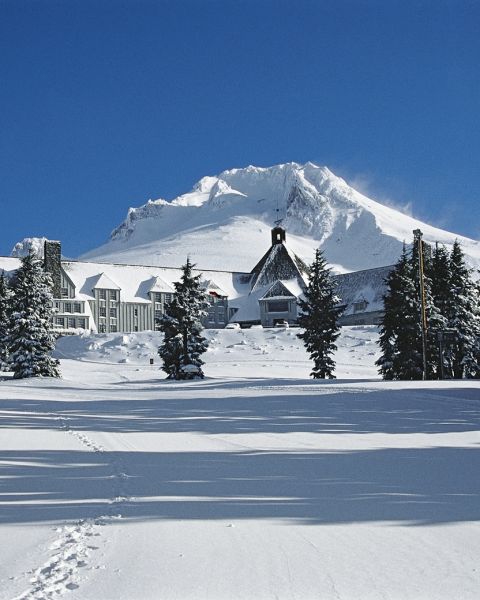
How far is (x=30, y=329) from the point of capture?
1726 inches

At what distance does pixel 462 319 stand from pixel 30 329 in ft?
90.6

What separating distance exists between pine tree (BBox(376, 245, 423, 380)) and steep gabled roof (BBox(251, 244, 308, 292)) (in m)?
50.6

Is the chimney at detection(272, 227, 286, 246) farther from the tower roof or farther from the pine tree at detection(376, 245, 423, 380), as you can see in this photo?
the pine tree at detection(376, 245, 423, 380)

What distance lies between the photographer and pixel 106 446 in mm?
12430

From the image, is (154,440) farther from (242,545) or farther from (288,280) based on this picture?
(288,280)

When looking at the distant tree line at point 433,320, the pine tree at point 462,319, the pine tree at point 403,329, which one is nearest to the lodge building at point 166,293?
the distant tree line at point 433,320

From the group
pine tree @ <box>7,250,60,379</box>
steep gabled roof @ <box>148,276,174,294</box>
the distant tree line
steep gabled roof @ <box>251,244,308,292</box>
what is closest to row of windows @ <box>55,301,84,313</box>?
Answer: steep gabled roof @ <box>148,276,174,294</box>

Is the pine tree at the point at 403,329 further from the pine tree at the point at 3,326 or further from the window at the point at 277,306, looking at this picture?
the window at the point at 277,306

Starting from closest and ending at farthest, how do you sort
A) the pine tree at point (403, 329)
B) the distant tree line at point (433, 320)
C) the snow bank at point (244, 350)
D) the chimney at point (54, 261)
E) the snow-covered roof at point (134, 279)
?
the pine tree at point (403, 329), the distant tree line at point (433, 320), the snow bank at point (244, 350), the chimney at point (54, 261), the snow-covered roof at point (134, 279)

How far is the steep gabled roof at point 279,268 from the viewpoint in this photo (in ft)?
309

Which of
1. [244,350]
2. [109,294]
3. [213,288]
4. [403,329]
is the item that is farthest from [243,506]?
[213,288]

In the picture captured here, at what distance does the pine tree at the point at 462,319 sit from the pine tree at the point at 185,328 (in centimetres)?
1525

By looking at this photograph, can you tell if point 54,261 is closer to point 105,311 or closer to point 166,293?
point 105,311

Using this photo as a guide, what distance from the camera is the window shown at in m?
87.2
